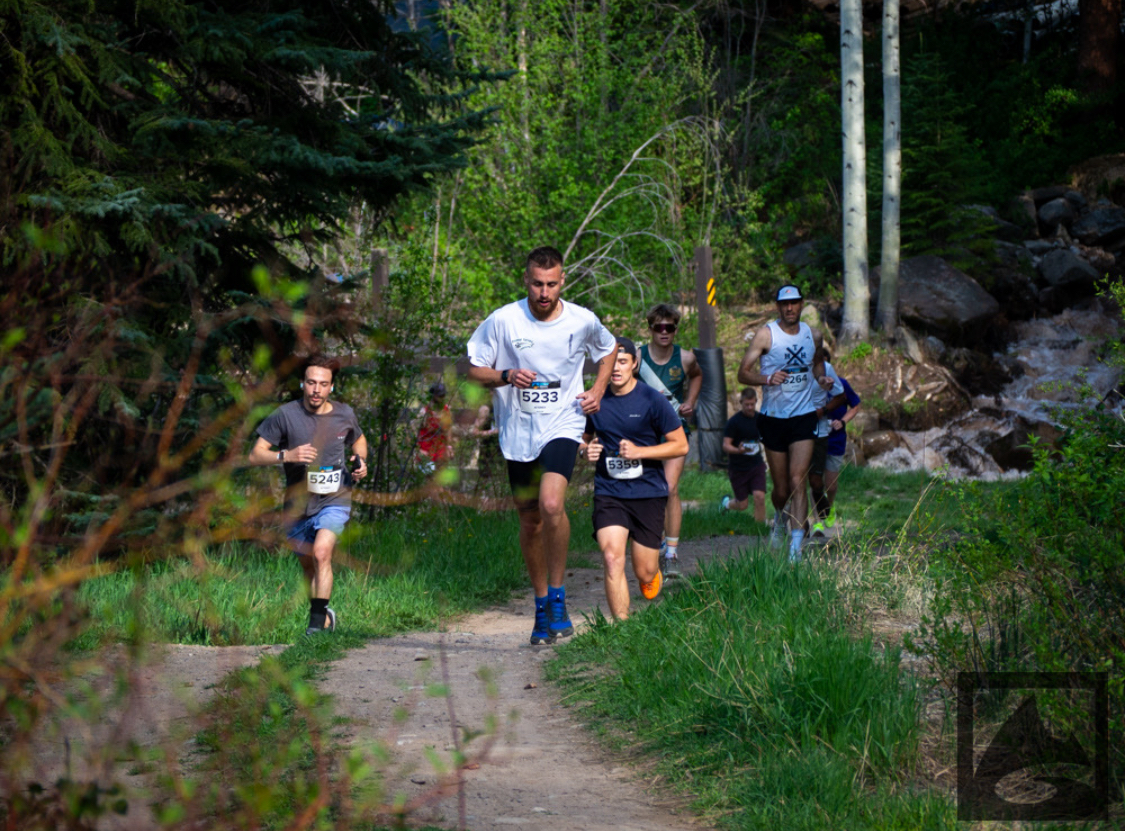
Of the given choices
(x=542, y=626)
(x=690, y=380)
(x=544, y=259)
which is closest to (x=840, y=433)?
(x=690, y=380)

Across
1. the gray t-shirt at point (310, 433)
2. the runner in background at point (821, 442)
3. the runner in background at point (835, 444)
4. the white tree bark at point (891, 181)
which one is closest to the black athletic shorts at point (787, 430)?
the runner in background at point (821, 442)

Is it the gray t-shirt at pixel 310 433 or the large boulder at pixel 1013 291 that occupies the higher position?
the large boulder at pixel 1013 291

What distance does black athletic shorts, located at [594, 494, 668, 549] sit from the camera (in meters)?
6.77

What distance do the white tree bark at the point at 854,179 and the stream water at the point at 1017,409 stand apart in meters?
2.72

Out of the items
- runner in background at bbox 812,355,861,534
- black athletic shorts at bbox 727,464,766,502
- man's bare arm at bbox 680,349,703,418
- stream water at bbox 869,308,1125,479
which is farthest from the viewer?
stream water at bbox 869,308,1125,479

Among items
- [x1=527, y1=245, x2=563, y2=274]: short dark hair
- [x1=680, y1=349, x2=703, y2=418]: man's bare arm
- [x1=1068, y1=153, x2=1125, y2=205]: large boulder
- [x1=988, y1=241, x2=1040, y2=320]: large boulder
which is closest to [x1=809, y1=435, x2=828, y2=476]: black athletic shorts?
[x1=680, y1=349, x2=703, y2=418]: man's bare arm

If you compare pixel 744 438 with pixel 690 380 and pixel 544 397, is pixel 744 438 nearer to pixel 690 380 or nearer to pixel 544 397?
pixel 690 380

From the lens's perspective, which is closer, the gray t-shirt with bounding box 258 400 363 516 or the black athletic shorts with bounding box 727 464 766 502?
the gray t-shirt with bounding box 258 400 363 516

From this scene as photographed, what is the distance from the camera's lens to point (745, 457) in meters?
11.6

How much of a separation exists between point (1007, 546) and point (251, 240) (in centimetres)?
687

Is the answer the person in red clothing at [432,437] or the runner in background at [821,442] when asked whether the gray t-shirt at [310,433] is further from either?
the runner in background at [821,442]

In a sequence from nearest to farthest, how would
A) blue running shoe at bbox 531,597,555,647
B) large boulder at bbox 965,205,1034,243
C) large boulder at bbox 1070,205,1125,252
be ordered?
blue running shoe at bbox 531,597,555,647 → large boulder at bbox 965,205,1034,243 → large boulder at bbox 1070,205,1125,252

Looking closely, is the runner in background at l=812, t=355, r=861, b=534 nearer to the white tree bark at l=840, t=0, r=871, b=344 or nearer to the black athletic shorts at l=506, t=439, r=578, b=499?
the black athletic shorts at l=506, t=439, r=578, b=499

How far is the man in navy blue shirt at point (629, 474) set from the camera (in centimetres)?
667
